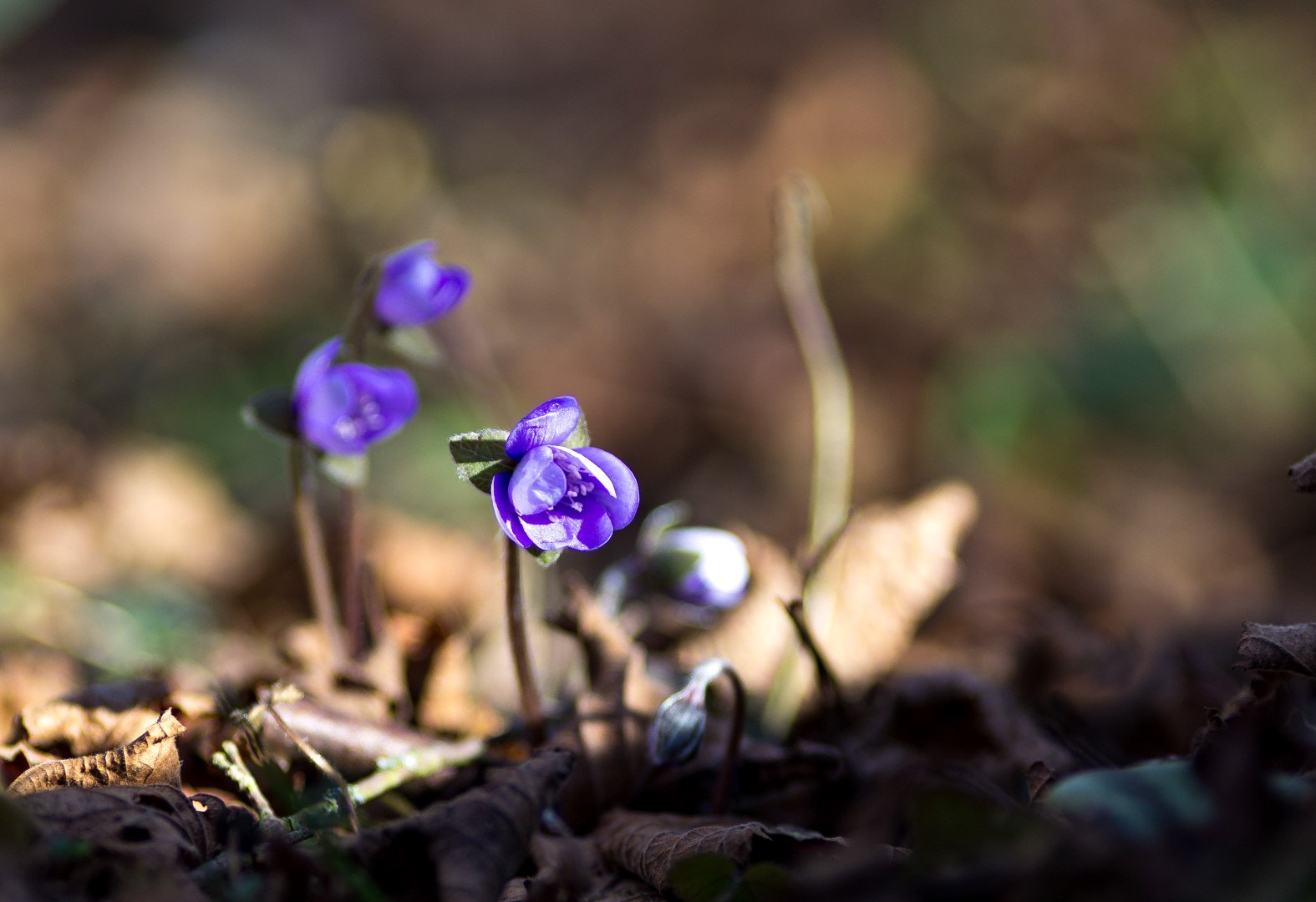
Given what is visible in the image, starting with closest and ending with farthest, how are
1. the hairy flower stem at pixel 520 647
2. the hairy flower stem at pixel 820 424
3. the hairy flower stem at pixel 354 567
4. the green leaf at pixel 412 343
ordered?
the hairy flower stem at pixel 520 647
the green leaf at pixel 412 343
the hairy flower stem at pixel 354 567
the hairy flower stem at pixel 820 424

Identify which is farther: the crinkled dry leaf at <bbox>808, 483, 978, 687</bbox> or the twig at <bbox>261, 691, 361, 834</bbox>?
the crinkled dry leaf at <bbox>808, 483, 978, 687</bbox>

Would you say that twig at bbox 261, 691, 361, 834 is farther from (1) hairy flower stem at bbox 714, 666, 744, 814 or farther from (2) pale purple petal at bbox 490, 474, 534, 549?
(1) hairy flower stem at bbox 714, 666, 744, 814

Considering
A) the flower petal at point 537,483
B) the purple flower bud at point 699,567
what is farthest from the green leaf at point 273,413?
the purple flower bud at point 699,567

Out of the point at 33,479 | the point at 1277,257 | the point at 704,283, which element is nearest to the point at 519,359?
the point at 704,283

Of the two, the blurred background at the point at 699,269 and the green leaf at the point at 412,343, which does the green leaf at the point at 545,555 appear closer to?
the green leaf at the point at 412,343

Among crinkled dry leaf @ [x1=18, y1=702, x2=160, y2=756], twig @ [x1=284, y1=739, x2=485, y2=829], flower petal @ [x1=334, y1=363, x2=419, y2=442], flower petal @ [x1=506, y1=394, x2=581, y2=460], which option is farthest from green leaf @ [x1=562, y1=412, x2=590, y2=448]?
crinkled dry leaf @ [x1=18, y1=702, x2=160, y2=756]

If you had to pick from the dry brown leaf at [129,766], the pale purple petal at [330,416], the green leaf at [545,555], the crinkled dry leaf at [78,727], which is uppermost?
the pale purple petal at [330,416]

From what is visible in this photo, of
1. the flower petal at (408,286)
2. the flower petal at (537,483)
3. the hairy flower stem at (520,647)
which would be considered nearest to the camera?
the flower petal at (537,483)

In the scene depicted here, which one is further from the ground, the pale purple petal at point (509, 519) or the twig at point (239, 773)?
the pale purple petal at point (509, 519)
